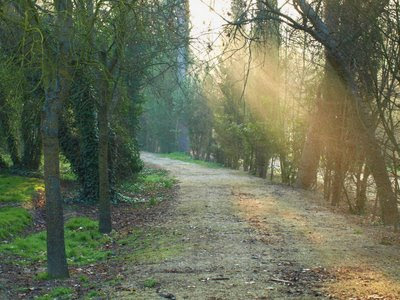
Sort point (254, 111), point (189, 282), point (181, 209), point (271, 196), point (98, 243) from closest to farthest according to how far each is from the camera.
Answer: point (189, 282), point (98, 243), point (181, 209), point (271, 196), point (254, 111)

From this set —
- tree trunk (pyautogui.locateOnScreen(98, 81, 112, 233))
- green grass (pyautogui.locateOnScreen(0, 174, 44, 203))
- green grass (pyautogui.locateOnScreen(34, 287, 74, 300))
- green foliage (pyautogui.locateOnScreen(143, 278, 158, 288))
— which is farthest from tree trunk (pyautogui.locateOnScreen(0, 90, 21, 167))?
green foliage (pyautogui.locateOnScreen(143, 278, 158, 288))

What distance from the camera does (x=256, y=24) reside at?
501 inches

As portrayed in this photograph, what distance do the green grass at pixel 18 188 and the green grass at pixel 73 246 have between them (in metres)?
3.75

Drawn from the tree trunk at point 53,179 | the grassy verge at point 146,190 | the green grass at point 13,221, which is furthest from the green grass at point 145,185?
the tree trunk at point 53,179

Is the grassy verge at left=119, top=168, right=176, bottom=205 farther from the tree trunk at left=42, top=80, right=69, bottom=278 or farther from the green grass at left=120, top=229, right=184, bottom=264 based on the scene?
the tree trunk at left=42, top=80, right=69, bottom=278

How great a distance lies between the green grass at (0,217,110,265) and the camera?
10.6 metres

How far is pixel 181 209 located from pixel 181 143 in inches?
1968

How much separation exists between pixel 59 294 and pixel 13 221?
20.4ft

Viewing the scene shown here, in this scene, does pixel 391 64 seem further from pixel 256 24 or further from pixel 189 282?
pixel 189 282

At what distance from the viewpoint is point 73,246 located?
11625 mm

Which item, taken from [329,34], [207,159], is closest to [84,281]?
[329,34]

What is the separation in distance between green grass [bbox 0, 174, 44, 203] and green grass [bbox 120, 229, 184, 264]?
5.45m

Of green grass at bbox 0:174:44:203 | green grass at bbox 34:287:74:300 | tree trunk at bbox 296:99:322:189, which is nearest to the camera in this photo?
green grass at bbox 34:287:74:300

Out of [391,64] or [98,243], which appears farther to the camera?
[98,243]
